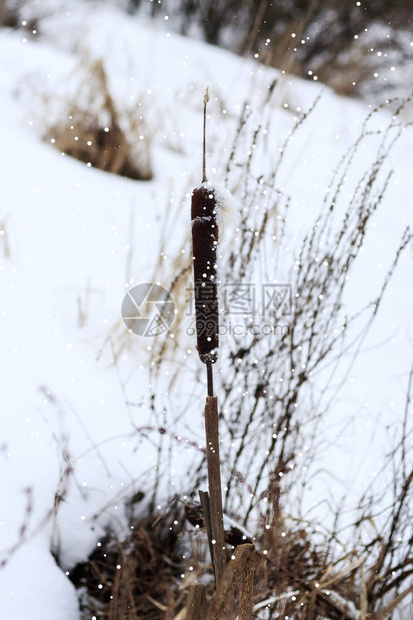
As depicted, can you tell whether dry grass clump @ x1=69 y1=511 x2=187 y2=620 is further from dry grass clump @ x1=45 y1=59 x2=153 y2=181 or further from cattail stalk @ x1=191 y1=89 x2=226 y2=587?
dry grass clump @ x1=45 y1=59 x2=153 y2=181

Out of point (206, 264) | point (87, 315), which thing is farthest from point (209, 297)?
point (87, 315)

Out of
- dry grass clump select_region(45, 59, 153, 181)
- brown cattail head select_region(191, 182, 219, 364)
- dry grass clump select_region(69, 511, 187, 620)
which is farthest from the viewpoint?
dry grass clump select_region(45, 59, 153, 181)

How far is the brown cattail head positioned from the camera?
24.8 inches

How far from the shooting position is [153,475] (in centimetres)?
143

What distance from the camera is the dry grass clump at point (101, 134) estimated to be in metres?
2.82

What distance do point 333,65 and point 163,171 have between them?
218 inches

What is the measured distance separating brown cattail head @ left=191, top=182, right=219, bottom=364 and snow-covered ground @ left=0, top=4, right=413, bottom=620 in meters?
0.21

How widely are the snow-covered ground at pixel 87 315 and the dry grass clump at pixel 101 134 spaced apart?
9cm

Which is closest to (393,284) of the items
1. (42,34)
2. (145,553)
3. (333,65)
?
(145,553)

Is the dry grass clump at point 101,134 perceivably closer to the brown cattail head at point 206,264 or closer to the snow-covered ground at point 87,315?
the snow-covered ground at point 87,315

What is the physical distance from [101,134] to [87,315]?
1315mm

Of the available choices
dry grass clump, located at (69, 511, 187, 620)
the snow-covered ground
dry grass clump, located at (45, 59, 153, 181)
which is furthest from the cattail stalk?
dry grass clump, located at (45, 59, 153, 181)

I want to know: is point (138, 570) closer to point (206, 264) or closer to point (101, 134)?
point (206, 264)

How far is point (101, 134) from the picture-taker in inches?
113
